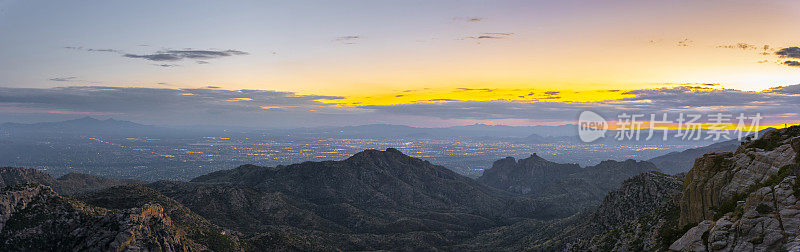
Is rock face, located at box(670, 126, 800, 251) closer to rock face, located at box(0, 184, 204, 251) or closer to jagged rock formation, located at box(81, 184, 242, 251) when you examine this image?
rock face, located at box(0, 184, 204, 251)

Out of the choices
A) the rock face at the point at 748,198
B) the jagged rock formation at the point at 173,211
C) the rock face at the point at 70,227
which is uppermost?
the rock face at the point at 748,198

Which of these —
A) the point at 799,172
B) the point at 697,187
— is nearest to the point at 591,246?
the point at 697,187

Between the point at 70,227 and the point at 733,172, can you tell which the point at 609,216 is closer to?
the point at 733,172

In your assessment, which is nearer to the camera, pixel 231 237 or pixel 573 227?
pixel 231 237

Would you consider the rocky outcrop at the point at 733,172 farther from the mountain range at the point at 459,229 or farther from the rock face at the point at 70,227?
the rock face at the point at 70,227

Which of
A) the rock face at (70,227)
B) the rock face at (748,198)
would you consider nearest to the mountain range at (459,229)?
the rock face at (748,198)

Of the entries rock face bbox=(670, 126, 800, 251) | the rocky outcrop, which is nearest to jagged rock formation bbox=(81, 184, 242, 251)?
the rocky outcrop

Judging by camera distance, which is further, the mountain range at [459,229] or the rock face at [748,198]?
the mountain range at [459,229]

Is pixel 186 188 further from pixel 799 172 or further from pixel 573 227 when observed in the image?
pixel 799 172
